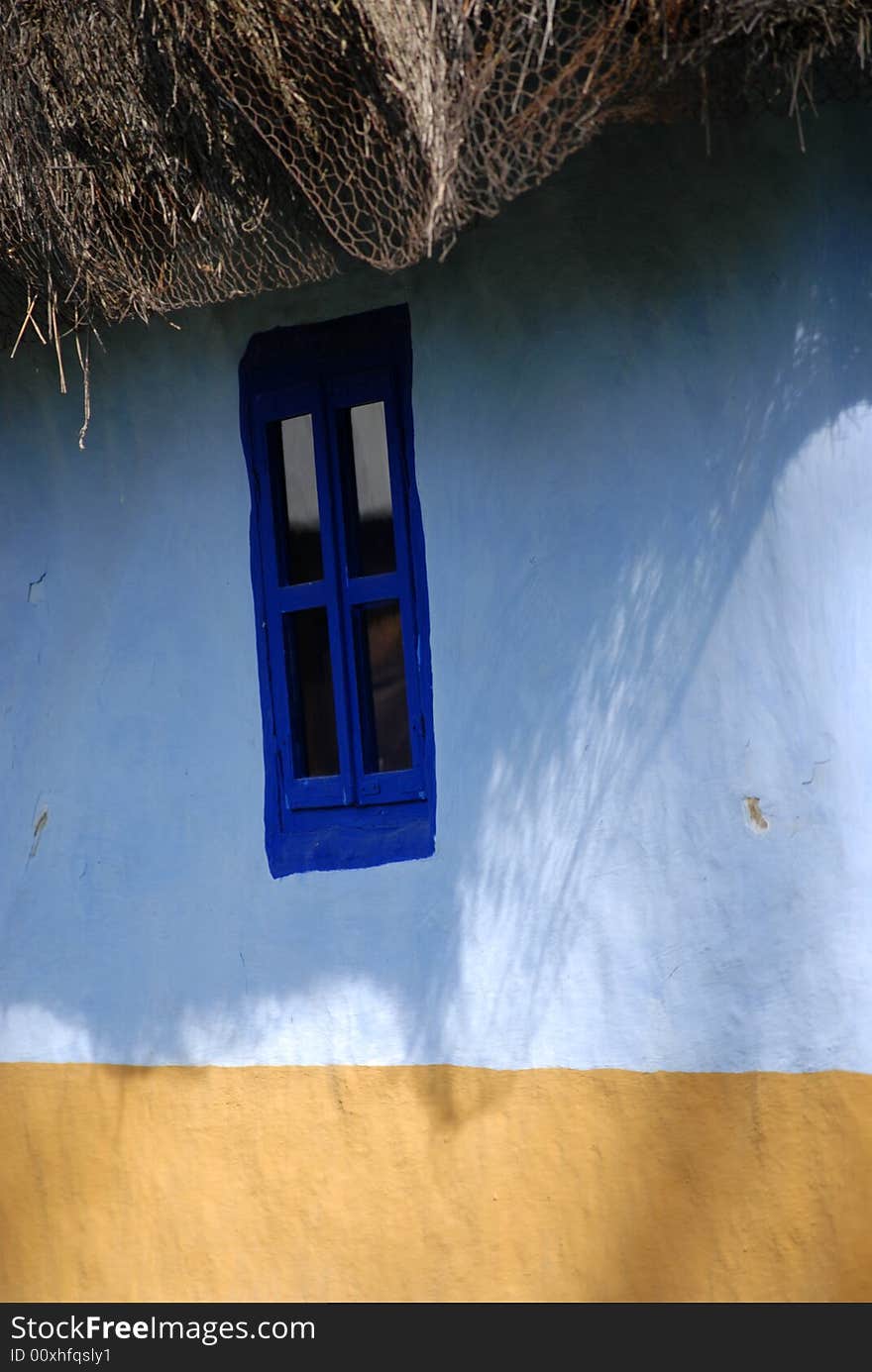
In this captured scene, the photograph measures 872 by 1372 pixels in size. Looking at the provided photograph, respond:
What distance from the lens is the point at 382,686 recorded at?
423 cm

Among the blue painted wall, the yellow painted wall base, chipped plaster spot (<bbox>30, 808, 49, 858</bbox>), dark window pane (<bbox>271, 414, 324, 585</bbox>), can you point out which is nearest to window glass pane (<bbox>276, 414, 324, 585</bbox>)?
dark window pane (<bbox>271, 414, 324, 585</bbox>)

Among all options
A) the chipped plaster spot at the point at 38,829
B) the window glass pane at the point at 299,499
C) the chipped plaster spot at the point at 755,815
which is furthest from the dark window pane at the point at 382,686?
the chipped plaster spot at the point at 38,829

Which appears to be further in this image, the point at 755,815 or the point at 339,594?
the point at 339,594

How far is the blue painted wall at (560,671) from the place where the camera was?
340 cm

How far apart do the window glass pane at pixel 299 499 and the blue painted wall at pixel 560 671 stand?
0.42 ft

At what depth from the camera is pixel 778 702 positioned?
3441mm

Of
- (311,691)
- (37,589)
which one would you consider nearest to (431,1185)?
(311,691)

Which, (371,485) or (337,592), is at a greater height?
(371,485)

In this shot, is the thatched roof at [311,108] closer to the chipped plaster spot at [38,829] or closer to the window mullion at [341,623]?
the window mullion at [341,623]

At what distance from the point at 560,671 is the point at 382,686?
2.11 ft

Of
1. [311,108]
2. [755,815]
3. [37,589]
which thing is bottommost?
[755,815]

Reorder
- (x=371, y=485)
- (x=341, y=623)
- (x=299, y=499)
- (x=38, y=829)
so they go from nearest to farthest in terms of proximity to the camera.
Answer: (x=341, y=623) < (x=371, y=485) < (x=299, y=499) < (x=38, y=829)

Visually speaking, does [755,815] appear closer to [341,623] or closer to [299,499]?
[341,623]

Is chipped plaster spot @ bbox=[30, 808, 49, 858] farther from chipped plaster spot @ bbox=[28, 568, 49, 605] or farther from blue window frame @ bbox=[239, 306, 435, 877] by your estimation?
blue window frame @ bbox=[239, 306, 435, 877]
